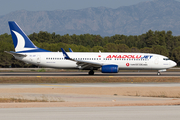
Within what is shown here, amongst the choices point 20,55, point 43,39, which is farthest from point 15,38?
point 43,39

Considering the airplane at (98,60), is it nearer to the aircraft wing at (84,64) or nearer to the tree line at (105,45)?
the aircraft wing at (84,64)

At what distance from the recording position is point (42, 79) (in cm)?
3173

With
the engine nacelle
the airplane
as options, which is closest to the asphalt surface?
the engine nacelle

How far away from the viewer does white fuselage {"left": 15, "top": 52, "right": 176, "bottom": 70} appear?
125 feet

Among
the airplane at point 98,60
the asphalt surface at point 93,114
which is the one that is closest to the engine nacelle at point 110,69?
the airplane at point 98,60

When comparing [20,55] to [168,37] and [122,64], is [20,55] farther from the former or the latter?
[168,37]

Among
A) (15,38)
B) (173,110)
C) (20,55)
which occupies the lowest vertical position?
(173,110)

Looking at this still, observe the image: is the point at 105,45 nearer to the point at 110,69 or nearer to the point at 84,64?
the point at 84,64

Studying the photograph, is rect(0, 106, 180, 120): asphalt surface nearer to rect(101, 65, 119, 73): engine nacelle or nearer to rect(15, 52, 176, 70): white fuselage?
rect(101, 65, 119, 73): engine nacelle

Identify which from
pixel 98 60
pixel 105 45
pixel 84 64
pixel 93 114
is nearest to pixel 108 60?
pixel 98 60

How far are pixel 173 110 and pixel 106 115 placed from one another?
3.58 m

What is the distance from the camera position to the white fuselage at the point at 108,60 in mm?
38094

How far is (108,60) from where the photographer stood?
1500 inches

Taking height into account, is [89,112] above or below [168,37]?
below
